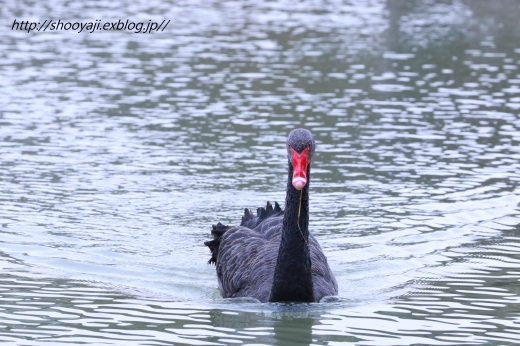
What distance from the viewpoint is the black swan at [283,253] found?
9.50 metres

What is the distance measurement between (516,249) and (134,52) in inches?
557

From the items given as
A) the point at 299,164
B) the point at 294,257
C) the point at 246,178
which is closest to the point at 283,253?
the point at 294,257

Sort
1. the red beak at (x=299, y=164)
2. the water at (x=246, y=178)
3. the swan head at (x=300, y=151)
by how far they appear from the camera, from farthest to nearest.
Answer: the water at (x=246, y=178)
the swan head at (x=300, y=151)
the red beak at (x=299, y=164)

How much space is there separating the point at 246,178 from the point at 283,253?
5004 millimetres

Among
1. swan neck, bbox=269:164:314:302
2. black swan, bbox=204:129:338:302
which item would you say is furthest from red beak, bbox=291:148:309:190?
swan neck, bbox=269:164:314:302

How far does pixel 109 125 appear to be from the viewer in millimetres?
17641

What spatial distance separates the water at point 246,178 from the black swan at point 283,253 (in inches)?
7.1

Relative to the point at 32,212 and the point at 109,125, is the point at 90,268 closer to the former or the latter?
the point at 32,212

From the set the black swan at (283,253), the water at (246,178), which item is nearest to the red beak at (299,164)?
the black swan at (283,253)

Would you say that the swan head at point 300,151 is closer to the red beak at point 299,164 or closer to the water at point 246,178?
Answer: the red beak at point 299,164

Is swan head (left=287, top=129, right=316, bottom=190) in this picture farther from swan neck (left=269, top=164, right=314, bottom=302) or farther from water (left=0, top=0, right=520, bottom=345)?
water (left=0, top=0, right=520, bottom=345)

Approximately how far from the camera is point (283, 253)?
31.8 ft

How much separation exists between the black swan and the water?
0.59 feet

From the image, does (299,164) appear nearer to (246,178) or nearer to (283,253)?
(283,253)
